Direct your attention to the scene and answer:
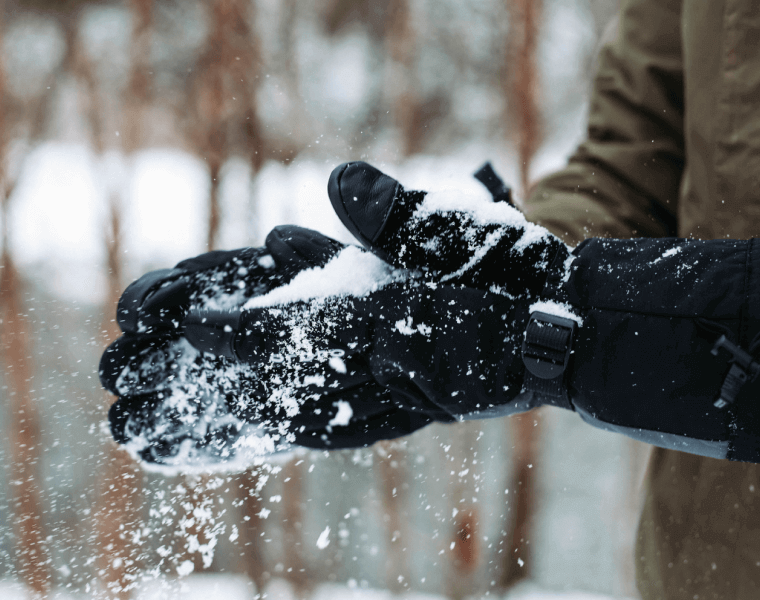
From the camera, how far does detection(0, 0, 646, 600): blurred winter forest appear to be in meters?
1.26

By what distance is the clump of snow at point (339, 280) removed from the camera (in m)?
0.45

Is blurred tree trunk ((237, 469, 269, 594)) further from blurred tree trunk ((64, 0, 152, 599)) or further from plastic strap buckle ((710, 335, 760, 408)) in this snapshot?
plastic strap buckle ((710, 335, 760, 408))

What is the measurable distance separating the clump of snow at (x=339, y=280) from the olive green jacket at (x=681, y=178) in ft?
0.94

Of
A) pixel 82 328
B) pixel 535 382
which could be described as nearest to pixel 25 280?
pixel 82 328

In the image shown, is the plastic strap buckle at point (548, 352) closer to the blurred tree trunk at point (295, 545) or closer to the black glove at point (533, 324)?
the black glove at point (533, 324)

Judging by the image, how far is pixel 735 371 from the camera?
0.32 meters

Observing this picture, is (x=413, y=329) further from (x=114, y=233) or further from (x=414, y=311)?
(x=114, y=233)

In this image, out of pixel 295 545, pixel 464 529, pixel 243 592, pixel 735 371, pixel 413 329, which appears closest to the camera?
pixel 735 371

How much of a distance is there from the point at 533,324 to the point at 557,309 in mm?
25

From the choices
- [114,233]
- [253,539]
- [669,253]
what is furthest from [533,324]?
[253,539]

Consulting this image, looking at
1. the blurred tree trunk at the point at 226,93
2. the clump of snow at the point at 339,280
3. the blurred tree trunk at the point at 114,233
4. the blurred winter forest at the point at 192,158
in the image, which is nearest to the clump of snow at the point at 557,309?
the clump of snow at the point at 339,280

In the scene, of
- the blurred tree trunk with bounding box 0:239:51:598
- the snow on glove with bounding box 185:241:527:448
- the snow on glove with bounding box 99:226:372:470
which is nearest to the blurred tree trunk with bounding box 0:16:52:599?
the blurred tree trunk with bounding box 0:239:51:598

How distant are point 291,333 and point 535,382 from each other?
0.24 metres

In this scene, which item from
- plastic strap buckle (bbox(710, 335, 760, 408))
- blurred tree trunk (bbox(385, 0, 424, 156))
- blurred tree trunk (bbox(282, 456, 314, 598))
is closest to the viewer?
plastic strap buckle (bbox(710, 335, 760, 408))
